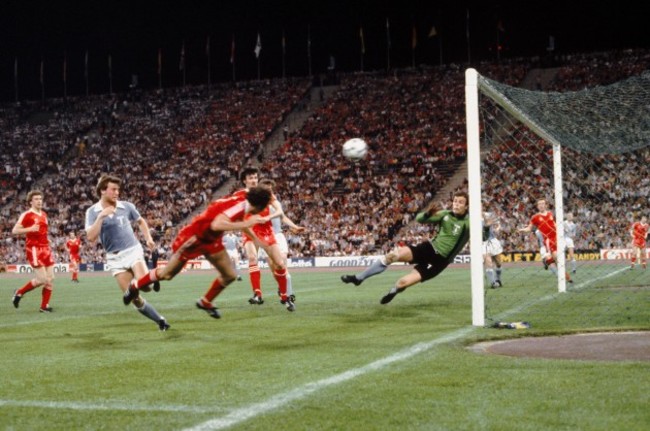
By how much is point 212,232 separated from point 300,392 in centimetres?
411

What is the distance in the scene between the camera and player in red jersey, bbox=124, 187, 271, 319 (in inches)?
361

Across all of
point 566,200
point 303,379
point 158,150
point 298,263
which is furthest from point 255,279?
point 158,150

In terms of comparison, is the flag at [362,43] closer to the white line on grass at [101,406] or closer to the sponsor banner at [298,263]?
the sponsor banner at [298,263]

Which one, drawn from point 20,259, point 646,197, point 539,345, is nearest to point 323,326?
point 539,345

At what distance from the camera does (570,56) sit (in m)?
49.0

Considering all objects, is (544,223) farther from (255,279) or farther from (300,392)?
(300,392)

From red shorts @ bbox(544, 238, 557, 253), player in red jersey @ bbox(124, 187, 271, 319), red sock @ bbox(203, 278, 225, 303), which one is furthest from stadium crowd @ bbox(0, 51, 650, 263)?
player in red jersey @ bbox(124, 187, 271, 319)

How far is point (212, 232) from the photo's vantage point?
959 centimetres

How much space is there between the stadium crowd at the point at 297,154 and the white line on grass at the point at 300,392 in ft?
73.4

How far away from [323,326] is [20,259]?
3606cm

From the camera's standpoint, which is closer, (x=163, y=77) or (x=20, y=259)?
(x=20, y=259)

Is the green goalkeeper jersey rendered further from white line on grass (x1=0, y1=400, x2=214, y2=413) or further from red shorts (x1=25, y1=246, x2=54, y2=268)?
red shorts (x1=25, y1=246, x2=54, y2=268)

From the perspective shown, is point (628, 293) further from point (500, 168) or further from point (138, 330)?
point (500, 168)

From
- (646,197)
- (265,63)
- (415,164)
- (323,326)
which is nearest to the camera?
(323,326)
